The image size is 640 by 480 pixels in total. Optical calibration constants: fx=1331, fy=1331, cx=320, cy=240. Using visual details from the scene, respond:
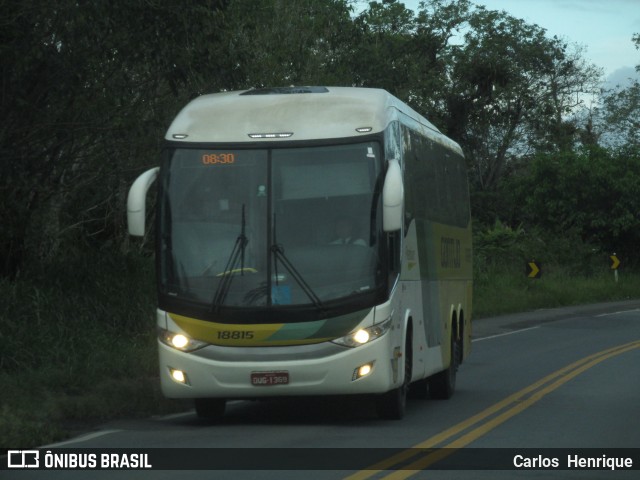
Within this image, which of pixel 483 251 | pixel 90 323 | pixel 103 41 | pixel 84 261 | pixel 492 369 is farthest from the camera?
pixel 483 251

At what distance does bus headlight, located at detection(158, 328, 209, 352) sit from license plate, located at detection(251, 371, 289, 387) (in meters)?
0.59

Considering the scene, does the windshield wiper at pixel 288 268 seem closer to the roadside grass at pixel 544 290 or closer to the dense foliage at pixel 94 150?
the dense foliage at pixel 94 150

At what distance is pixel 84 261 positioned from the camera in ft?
64.0

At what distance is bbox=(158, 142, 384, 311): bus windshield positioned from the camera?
41.7ft

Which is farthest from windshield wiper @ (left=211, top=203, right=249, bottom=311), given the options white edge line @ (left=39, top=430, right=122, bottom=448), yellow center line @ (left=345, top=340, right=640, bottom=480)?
yellow center line @ (left=345, top=340, right=640, bottom=480)

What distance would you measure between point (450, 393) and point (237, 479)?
7.98m

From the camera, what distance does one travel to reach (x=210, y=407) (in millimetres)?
13648

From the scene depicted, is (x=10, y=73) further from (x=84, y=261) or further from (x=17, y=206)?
(x=84, y=261)


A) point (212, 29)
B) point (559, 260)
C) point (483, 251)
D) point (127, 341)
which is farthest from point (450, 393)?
point (559, 260)

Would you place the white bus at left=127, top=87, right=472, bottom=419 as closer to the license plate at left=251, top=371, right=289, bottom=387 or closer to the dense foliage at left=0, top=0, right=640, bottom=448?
the license plate at left=251, top=371, right=289, bottom=387

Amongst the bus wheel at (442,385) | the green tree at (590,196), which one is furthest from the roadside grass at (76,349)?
the green tree at (590,196)

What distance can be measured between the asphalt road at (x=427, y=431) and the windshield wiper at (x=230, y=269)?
4.11 ft

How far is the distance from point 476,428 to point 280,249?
2.55 meters

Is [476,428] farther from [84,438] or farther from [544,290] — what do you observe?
[544,290]
